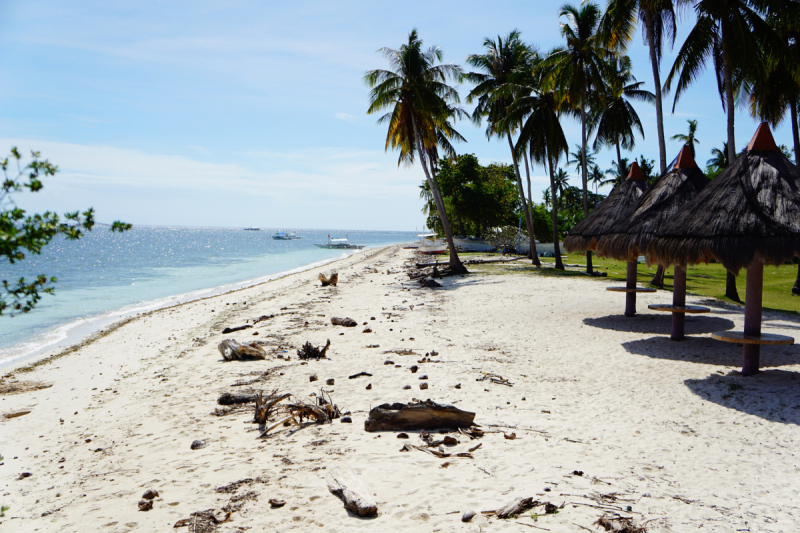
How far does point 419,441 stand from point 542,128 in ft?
75.4

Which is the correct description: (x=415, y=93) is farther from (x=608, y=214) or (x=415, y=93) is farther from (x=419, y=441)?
(x=419, y=441)

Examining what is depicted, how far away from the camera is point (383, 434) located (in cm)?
512

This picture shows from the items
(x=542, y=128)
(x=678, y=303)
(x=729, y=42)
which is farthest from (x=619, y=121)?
(x=678, y=303)

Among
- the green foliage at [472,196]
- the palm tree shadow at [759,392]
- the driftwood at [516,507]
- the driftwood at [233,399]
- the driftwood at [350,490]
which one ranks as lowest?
the driftwood at [233,399]

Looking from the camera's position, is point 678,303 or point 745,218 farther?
point 678,303

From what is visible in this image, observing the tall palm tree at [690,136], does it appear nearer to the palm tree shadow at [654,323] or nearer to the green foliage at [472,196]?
the green foliage at [472,196]

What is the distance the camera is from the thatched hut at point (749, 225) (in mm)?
6828

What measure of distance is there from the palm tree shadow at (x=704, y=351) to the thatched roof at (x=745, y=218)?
177 centimetres

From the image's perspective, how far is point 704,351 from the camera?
895 centimetres

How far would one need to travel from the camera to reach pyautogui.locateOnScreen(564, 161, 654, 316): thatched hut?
1201 centimetres

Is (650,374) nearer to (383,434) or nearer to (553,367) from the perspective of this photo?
(553,367)

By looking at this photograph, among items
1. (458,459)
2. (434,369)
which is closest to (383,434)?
(458,459)

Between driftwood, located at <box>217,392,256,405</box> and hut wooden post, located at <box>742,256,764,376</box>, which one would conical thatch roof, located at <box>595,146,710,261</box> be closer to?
hut wooden post, located at <box>742,256,764,376</box>

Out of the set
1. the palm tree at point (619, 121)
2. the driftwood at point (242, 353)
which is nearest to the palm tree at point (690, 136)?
the palm tree at point (619, 121)
